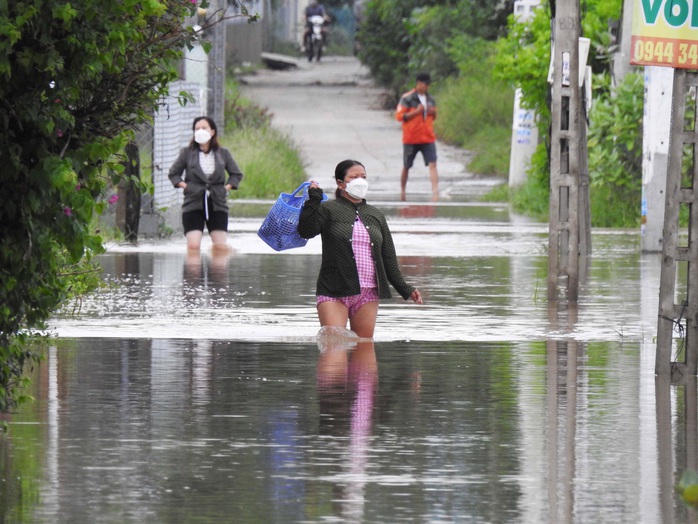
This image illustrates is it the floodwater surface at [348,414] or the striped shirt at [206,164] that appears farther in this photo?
the striped shirt at [206,164]

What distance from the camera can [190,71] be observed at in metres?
26.2

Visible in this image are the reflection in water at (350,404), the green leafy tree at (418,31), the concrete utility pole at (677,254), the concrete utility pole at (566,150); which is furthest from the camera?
the green leafy tree at (418,31)

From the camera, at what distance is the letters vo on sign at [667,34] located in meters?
10.5

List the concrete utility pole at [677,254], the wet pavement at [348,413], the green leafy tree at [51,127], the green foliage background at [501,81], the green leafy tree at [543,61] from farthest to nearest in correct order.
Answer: the green leafy tree at [543,61]
the green foliage background at [501,81]
the concrete utility pole at [677,254]
the green leafy tree at [51,127]
the wet pavement at [348,413]

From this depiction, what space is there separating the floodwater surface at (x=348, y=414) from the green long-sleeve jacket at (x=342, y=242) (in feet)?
1.22

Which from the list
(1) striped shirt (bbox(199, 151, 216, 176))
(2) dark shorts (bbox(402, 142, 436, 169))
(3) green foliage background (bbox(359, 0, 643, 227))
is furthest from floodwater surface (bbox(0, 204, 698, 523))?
(2) dark shorts (bbox(402, 142, 436, 169))

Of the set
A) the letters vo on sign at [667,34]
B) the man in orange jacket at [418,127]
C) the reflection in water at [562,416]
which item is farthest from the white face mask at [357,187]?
the man in orange jacket at [418,127]

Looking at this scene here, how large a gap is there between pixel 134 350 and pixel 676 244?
347 centimetres

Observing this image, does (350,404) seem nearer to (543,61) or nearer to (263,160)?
(543,61)

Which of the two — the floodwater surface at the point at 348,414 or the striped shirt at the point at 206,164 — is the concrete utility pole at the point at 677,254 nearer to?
the floodwater surface at the point at 348,414

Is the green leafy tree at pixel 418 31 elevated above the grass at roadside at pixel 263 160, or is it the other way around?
the green leafy tree at pixel 418 31

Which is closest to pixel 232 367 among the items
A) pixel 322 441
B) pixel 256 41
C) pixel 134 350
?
pixel 134 350

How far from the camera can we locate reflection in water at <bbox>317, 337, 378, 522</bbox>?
7262 millimetres

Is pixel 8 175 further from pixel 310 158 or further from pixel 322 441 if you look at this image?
pixel 310 158
